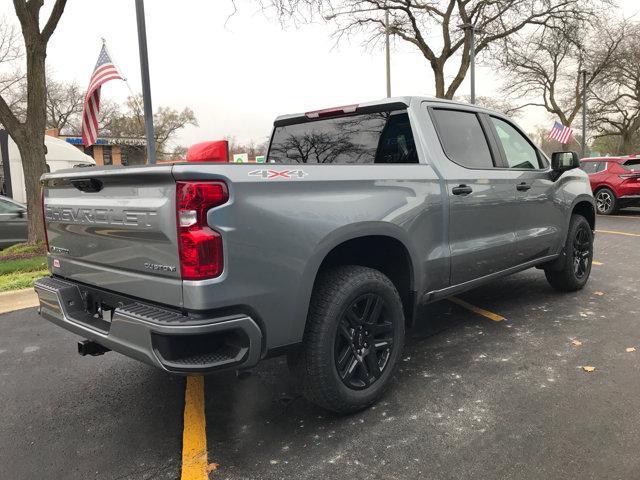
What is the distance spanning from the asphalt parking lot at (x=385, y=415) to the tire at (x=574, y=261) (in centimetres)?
79

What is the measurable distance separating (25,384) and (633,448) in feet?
12.5

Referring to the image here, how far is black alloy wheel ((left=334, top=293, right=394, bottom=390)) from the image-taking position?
2.85m

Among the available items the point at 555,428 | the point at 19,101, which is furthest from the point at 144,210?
the point at 19,101

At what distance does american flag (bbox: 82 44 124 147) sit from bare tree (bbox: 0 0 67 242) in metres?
0.77

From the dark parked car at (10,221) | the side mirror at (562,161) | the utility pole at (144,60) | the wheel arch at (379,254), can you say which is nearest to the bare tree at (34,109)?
the dark parked car at (10,221)

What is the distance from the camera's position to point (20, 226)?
998 cm

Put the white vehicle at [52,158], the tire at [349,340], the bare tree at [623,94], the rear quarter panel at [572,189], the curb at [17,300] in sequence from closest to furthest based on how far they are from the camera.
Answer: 1. the tire at [349,340]
2. the rear quarter panel at [572,189]
3. the curb at [17,300]
4. the white vehicle at [52,158]
5. the bare tree at [623,94]

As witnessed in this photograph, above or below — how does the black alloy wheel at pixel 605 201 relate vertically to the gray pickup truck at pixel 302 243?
below

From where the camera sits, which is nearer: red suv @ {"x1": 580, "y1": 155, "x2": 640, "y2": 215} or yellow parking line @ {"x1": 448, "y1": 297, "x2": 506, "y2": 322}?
yellow parking line @ {"x1": 448, "y1": 297, "x2": 506, "y2": 322}

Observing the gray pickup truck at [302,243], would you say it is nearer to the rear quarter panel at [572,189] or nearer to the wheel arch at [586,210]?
the rear quarter panel at [572,189]

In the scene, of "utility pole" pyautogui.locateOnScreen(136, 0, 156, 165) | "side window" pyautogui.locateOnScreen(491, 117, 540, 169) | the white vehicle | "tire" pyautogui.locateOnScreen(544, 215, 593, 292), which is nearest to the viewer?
"side window" pyautogui.locateOnScreen(491, 117, 540, 169)

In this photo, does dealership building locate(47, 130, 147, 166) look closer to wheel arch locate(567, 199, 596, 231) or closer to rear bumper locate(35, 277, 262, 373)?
wheel arch locate(567, 199, 596, 231)

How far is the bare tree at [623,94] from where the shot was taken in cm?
2961

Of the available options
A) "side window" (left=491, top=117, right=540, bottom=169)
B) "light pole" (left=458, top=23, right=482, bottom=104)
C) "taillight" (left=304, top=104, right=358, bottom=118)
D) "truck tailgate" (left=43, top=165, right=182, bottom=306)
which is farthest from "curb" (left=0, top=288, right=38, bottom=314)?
"light pole" (left=458, top=23, right=482, bottom=104)
